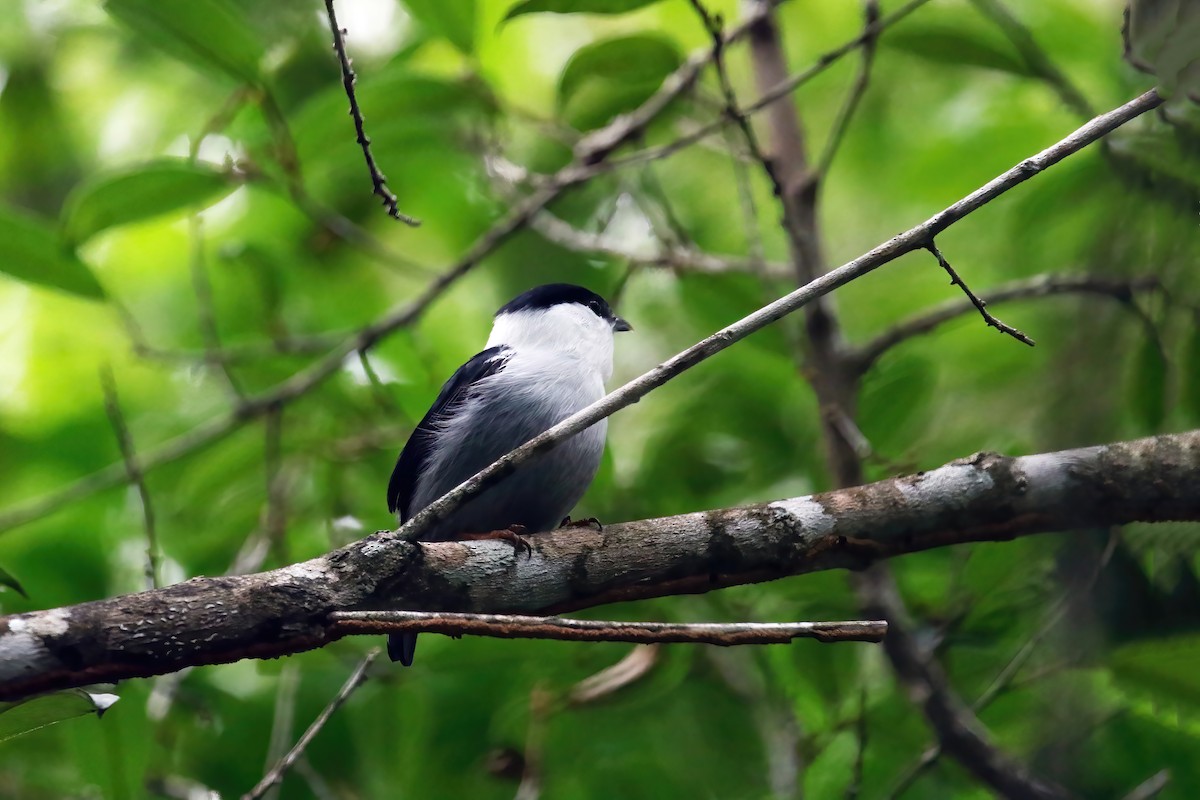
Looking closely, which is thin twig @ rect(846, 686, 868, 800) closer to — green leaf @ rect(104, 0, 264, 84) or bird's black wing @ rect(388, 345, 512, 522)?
bird's black wing @ rect(388, 345, 512, 522)

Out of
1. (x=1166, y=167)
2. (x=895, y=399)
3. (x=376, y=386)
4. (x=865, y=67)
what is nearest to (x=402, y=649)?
(x=376, y=386)

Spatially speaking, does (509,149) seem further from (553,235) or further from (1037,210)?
(1037,210)

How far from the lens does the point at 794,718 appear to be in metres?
3.98

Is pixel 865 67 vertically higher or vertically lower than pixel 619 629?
higher

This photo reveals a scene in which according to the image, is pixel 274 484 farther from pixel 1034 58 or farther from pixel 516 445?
pixel 1034 58

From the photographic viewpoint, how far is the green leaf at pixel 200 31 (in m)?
3.27

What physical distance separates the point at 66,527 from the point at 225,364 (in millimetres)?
800

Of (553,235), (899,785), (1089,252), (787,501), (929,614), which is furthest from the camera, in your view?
(553,235)

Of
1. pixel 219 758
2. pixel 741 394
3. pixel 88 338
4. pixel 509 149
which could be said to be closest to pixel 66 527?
pixel 219 758

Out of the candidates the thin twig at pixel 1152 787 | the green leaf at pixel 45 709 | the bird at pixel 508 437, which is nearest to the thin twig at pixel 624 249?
the bird at pixel 508 437

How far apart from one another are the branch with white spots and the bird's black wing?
1.01 meters

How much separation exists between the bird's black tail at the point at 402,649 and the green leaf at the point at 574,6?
1911mm

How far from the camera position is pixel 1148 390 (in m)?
3.17

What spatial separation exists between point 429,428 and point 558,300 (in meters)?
0.93
